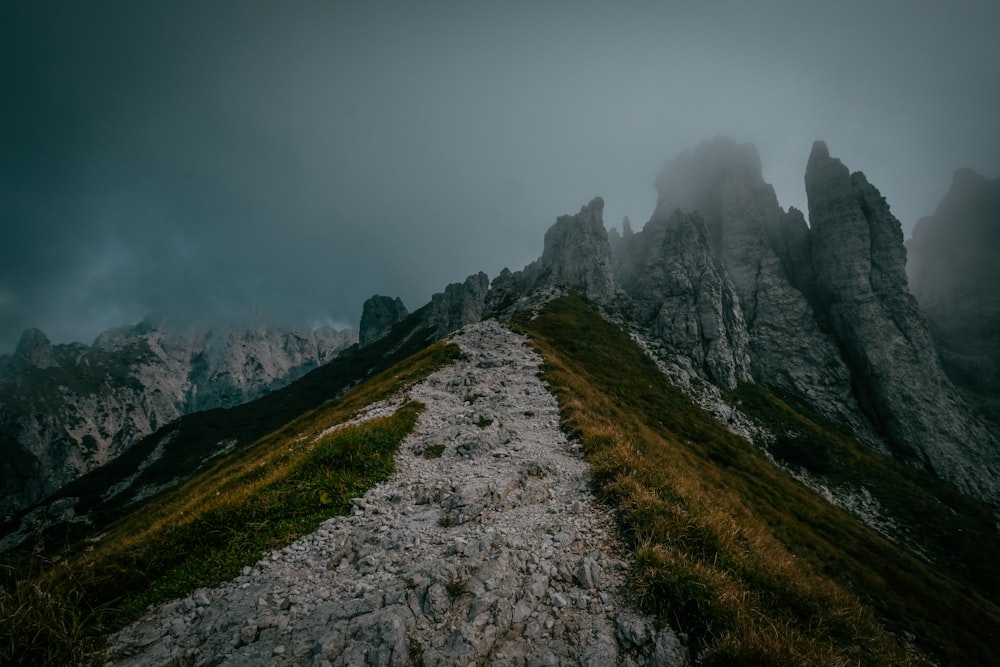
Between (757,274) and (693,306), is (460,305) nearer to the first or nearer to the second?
(693,306)

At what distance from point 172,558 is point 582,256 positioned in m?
109

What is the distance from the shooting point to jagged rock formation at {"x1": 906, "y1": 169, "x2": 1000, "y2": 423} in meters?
92.4

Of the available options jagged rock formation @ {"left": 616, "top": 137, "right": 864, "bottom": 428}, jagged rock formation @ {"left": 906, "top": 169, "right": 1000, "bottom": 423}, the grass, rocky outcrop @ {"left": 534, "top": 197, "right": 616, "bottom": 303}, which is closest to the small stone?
the grass

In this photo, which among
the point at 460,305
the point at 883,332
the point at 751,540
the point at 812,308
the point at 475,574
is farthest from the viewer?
the point at 460,305

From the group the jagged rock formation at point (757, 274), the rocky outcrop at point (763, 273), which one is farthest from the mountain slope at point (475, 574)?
the rocky outcrop at point (763, 273)

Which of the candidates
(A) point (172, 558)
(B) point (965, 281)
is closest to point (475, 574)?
(A) point (172, 558)

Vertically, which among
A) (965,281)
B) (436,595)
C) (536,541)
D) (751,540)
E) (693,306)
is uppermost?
(436,595)

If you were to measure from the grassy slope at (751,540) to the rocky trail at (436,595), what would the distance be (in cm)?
86

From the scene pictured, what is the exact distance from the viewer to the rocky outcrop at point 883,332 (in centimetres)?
6756

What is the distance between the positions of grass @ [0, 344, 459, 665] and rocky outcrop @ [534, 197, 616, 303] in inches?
3497

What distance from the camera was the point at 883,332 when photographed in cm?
8050

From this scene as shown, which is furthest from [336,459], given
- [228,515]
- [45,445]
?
[45,445]

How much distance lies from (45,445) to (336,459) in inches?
11523

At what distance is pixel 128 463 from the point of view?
98.6m
